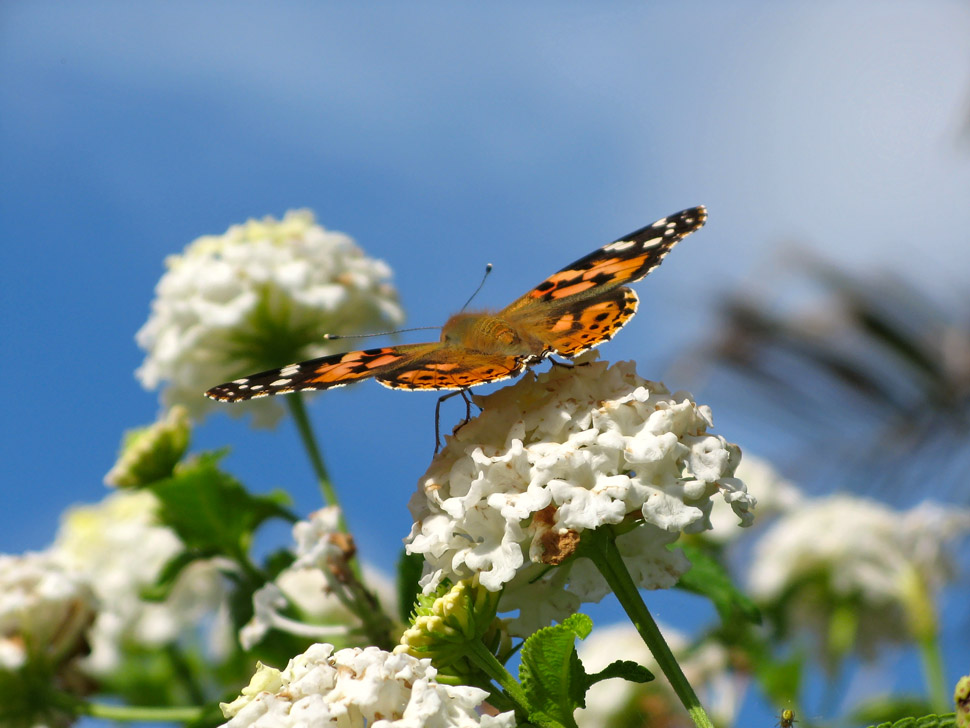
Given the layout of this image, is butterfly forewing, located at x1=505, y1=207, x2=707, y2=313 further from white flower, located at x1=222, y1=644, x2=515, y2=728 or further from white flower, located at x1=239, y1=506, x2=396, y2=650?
white flower, located at x1=222, y1=644, x2=515, y2=728

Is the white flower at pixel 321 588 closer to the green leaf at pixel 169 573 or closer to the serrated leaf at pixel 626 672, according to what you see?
the green leaf at pixel 169 573

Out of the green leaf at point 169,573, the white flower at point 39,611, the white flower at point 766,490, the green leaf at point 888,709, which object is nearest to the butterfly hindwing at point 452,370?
the green leaf at point 169,573

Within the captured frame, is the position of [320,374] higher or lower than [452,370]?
higher

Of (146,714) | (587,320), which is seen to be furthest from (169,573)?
(587,320)

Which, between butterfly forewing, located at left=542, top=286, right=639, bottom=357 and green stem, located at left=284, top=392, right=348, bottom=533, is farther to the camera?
green stem, located at left=284, top=392, right=348, bottom=533

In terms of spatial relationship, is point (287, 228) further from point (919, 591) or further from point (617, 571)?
point (919, 591)

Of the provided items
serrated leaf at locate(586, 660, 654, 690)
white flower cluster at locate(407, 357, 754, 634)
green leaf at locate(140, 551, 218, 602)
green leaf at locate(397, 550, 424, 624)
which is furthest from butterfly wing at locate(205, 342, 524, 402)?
green leaf at locate(140, 551, 218, 602)

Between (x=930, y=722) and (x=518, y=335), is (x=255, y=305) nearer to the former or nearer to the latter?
(x=518, y=335)

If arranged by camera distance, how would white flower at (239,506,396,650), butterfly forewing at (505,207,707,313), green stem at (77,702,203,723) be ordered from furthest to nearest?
green stem at (77,702,203,723)
white flower at (239,506,396,650)
butterfly forewing at (505,207,707,313)
